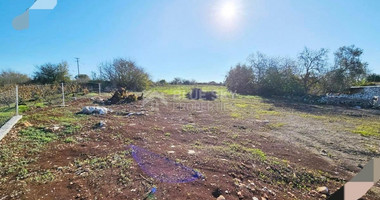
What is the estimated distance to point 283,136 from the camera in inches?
174

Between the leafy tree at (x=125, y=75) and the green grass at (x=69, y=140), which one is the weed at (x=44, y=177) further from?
the leafy tree at (x=125, y=75)

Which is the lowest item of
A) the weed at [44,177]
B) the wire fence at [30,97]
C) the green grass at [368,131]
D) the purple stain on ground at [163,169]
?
the weed at [44,177]

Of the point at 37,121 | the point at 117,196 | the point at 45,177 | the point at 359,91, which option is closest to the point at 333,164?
the point at 117,196

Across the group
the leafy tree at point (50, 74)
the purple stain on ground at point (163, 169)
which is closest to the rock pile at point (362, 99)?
the purple stain on ground at point (163, 169)

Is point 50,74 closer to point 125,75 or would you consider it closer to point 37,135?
point 125,75

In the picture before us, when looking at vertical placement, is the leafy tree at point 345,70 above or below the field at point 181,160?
above

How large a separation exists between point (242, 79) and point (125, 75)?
13.3 m

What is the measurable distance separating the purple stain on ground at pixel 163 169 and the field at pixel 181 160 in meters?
0.10

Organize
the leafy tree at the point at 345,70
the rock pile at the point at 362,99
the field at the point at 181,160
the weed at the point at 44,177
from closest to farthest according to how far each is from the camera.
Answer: the field at the point at 181,160 < the weed at the point at 44,177 < the rock pile at the point at 362,99 < the leafy tree at the point at 345,70

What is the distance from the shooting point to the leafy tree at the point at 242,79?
19766 mm

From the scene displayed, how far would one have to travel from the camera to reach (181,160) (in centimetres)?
276

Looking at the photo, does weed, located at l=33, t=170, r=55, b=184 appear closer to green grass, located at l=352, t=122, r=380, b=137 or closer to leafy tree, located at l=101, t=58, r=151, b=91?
green grass, located at l=352, t=122, r=380, b=137

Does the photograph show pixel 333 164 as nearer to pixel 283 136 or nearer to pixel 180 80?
pixel 283 136

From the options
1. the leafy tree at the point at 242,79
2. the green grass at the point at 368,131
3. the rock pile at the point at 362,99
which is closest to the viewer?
the green grass at the point at 368,131
